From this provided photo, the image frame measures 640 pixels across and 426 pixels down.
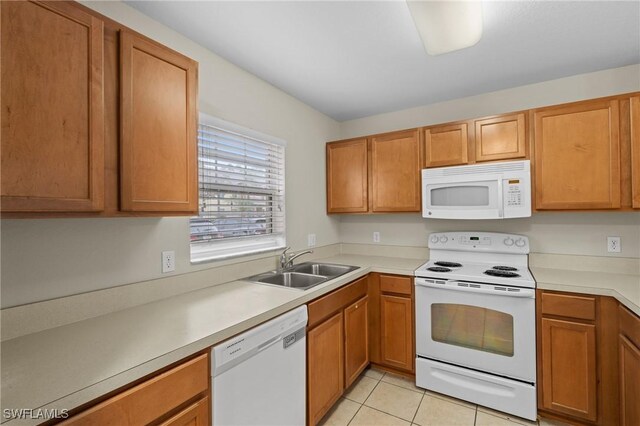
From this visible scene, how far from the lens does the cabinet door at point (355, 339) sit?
2.13 metres

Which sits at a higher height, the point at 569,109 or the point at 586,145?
the point at 569,109

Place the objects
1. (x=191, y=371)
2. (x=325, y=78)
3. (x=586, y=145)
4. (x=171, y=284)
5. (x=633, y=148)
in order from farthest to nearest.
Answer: (x=325, y=78), (x=586, y=145), (x=633, y=148), (x=171, y=284), (x=191, y=371)

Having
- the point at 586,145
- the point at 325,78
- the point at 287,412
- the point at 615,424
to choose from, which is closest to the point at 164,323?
the point at 287,412

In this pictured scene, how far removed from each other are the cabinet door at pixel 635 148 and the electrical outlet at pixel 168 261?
2.95 meters

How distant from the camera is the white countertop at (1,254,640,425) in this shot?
800 millimetres

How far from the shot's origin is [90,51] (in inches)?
42.5

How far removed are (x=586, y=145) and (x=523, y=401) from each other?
1.81 m

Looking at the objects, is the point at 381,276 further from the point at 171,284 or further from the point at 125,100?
the point at 125,100

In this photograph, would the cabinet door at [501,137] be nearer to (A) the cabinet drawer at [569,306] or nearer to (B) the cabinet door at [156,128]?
(A) the cabinet drawer at [569,306]

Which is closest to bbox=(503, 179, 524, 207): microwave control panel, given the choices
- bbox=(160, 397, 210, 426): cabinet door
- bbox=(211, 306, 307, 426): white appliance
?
bbox=(211, 306, 307, 426): white appliance

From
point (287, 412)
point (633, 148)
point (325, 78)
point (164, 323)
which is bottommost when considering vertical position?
point (287, 412)

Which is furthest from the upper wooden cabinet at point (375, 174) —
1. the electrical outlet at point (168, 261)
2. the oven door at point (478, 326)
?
the electrical outlet at point (168, 261)

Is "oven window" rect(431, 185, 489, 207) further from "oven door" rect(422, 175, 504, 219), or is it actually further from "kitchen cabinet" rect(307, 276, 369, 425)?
"kitchen cabinet" rect(307, 276, 369, 425)

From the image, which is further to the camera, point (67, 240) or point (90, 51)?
point (67, 240)
